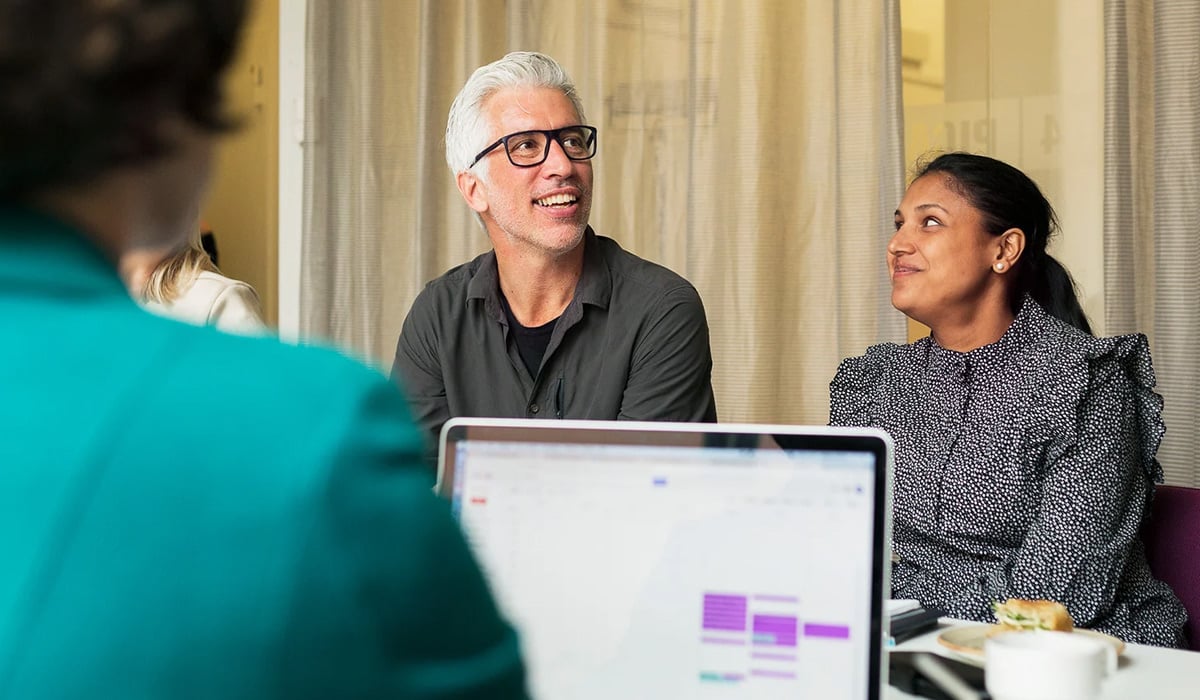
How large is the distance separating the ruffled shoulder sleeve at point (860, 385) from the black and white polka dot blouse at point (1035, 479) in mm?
80

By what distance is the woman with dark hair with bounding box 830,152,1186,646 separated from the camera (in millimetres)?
1875

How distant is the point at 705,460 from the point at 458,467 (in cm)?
21

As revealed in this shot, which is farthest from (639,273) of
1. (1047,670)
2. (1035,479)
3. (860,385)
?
(1047,670)

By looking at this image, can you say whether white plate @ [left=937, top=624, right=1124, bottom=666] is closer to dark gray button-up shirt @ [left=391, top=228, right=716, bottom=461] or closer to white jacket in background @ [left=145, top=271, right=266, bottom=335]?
dark gray button-up shirt @ [left=391, top=228, right=716, bottom=461]

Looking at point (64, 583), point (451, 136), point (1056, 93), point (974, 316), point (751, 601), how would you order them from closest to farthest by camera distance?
point (64, 583)
point (751, 601)
point (974, 316)
point (451, 136)
point (1056, 93)

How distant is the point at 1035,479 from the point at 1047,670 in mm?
960

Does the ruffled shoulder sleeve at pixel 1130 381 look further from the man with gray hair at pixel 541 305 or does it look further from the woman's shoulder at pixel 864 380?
the man with gray hair at pixel 541 305

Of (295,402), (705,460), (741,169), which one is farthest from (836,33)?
(295,402)

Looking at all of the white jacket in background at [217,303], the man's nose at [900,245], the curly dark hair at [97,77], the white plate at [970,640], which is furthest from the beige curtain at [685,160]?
the curly dark hair at [97,77]

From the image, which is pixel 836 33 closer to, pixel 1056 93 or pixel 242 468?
pixel 1056 93

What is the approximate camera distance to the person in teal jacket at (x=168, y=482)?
0.38 meters

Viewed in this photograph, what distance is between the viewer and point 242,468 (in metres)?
0.39

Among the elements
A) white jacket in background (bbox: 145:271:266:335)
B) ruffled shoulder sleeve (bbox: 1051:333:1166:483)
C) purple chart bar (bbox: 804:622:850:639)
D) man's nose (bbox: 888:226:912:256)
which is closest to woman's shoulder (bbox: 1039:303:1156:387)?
ruffled shoulder sleeve (bbox: 1051:333:1166:483)

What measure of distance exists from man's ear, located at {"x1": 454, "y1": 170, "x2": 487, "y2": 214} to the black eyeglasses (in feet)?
0.34
